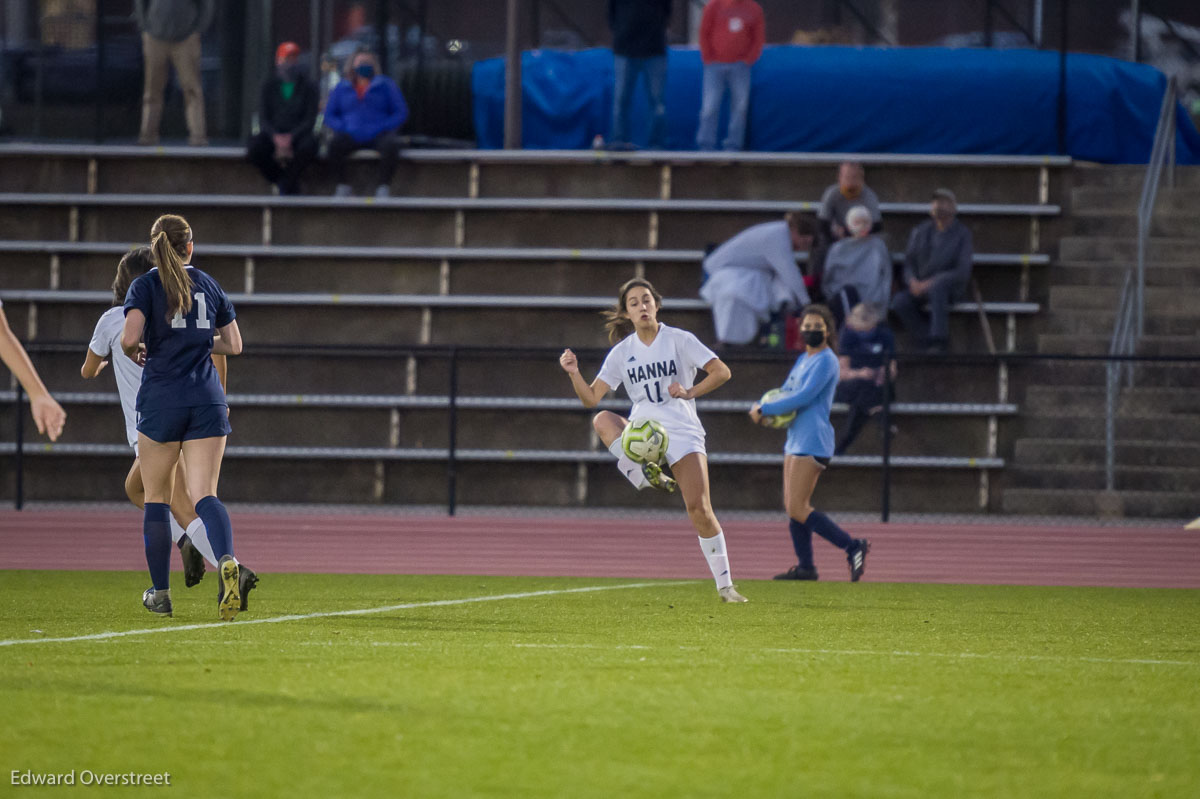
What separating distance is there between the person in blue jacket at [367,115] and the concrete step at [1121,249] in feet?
24.9

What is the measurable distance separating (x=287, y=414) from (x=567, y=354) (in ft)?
30.5

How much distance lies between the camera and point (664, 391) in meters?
10.3

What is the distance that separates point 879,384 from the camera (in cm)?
Result: 1709

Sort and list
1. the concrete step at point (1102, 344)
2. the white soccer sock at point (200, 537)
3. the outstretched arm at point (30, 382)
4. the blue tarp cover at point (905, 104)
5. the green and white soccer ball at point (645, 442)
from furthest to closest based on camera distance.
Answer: the blue tarp cover at point (905, 104)
the concrete step at point (1102, 344)
the green and white soccer ball at point (645, 442)
the white soccer sock at point (200, 537)
the outstretched arm at point (30, 382)

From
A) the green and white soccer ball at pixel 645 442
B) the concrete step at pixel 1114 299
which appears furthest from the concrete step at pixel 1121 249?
the green and white soccer ball at pixel 645 442

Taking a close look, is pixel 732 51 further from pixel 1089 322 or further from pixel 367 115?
pixel 1089 322

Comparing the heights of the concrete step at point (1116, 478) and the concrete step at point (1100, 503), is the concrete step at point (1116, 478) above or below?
above

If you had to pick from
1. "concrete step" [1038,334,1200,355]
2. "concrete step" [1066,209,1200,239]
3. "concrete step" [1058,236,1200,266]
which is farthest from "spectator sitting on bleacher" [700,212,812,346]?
"concrete step" [1066,209,1200,239]

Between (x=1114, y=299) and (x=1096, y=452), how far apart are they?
96.2 inches

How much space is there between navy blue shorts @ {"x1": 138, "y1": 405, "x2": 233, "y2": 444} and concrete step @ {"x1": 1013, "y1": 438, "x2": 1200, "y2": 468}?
10874 mm

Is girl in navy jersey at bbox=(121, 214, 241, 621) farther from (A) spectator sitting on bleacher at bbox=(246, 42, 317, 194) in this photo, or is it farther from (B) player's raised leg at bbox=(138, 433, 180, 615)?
(A) spectator sitting on bleacher at bbox=(246, 42, 317, 194)

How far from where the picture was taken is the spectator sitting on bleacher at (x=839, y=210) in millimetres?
18359

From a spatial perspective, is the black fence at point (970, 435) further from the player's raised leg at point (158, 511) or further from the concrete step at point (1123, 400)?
A: the player's raised leg at point (158, 511)

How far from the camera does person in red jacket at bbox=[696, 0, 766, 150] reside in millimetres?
20062
